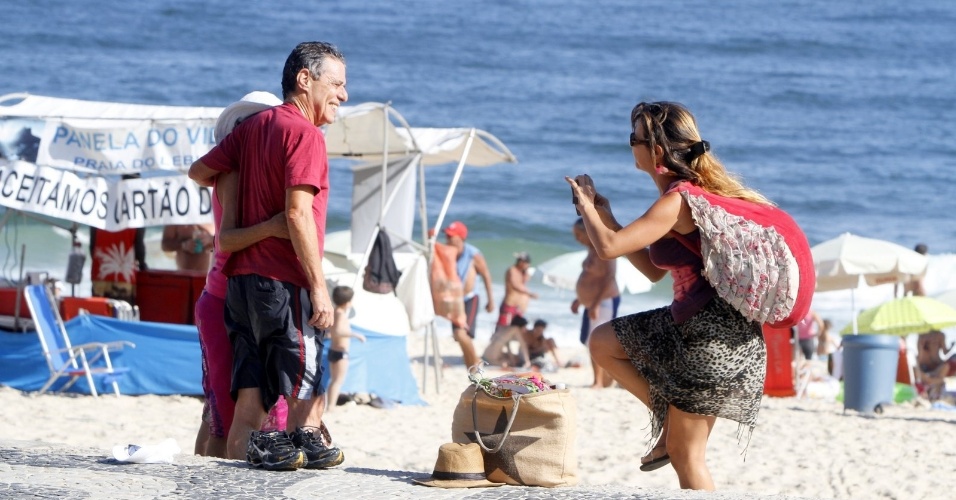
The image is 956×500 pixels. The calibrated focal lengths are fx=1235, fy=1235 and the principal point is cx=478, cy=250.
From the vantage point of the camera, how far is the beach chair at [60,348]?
813 centimetres

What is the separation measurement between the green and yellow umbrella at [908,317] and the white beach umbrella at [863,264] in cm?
45

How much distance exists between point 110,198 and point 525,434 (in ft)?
17.0

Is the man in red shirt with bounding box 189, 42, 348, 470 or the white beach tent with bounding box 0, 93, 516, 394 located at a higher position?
the white beach tent with bounding box 0, 93, 516, 394

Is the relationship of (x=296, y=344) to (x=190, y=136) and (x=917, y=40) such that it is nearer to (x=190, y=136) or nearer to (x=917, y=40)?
(x=190, y=136)

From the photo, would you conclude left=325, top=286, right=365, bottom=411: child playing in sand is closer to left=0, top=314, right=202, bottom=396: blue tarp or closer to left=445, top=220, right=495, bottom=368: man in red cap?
left=0, top=314, right=202, bottom=396: blue tarp

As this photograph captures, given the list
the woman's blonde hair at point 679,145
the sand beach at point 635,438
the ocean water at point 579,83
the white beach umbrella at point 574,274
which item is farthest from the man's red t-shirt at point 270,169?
the ocean water at point 579,83

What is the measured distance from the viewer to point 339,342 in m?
8.41

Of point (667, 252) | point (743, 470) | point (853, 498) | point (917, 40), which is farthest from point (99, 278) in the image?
point (917, 40)

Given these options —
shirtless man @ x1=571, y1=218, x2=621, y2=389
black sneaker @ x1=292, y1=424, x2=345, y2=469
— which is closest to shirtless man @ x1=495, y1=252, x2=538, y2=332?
shirtless man @ x1=571, y1=218, x2=621, y2=389

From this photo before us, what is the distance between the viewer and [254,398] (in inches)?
154

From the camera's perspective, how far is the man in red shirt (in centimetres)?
373

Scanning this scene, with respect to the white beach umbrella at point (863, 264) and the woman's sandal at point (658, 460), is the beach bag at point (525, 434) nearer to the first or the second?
the woman's sandal at point (658, 460)

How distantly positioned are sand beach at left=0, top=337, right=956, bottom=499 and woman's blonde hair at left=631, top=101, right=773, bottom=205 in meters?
2.90

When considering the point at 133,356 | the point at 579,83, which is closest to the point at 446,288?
the point at 133,356
